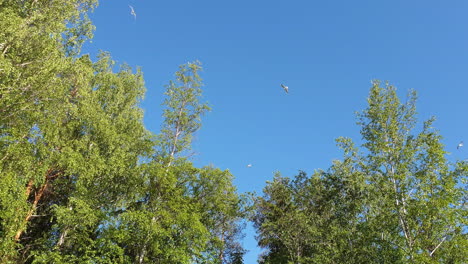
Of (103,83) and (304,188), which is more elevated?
(103,83)

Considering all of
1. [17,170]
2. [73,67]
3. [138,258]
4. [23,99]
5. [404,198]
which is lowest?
[138,258]

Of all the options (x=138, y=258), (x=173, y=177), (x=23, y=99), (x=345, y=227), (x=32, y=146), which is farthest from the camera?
(x=345, y=227)

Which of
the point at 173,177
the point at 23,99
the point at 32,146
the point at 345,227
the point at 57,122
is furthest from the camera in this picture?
the point at 345,227

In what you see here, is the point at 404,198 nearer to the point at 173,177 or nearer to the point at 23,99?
the point at 173,177

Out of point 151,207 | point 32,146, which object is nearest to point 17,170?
point 32,146

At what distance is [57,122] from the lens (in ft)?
65.1

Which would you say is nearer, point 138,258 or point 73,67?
point 73,67

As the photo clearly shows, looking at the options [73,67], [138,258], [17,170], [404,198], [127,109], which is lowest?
[138,258]

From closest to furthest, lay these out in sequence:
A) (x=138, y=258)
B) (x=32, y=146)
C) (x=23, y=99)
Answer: (x=23, y=99) < (x=32, y=146) < (x=138, y=258)

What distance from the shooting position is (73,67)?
19266 mm

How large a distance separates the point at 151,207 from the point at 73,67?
1077 centimetres

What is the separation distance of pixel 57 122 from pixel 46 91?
343cm

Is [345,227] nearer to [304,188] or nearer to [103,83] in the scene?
[304,188]

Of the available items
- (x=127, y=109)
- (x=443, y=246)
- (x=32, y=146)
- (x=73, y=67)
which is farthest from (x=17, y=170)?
(x=443, y=246)
